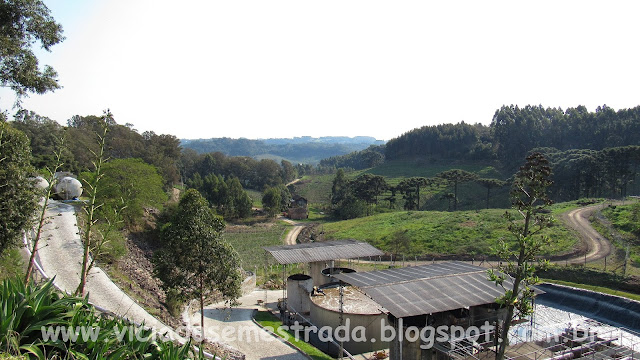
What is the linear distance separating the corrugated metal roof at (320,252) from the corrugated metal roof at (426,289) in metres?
6.06

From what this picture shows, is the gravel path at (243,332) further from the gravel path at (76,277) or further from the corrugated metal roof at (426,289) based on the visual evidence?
→ the corrugated metal roof at (426,289)

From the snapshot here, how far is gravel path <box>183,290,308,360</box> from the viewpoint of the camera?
1661cm

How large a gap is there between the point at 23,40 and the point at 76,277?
1041cm

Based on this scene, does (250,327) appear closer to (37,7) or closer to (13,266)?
(13,266)

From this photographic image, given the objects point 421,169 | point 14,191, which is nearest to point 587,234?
point 14,191

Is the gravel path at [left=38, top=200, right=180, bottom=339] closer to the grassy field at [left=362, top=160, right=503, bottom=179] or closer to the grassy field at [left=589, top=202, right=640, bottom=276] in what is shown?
the grassy field at [left=589, top=202, right=640, bottom=276]

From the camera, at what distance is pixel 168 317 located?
17.3 meters

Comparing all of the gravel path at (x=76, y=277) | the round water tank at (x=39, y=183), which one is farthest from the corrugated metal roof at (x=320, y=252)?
the round water tank at (x=39, y=183)

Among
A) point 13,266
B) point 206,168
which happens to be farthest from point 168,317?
point 206,168

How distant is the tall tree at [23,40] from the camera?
16.6m

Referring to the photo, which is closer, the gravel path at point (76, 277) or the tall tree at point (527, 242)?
the tall tree at point (527, 242)

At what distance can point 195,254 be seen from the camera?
15297mm

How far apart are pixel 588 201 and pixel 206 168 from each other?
267 feet

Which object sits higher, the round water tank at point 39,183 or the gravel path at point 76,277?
the round water tank at point 39,183
